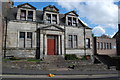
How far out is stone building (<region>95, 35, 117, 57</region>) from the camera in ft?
92.2

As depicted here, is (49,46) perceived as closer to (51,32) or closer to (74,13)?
(51,32)

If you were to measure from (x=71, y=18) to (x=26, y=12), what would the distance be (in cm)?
788

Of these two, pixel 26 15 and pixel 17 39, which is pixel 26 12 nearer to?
pixel 26 15

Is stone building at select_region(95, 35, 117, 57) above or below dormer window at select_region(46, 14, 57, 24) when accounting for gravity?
below

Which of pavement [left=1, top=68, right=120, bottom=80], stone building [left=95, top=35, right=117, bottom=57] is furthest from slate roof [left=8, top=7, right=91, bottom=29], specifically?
pavement [left=1, top=68, right=120, bottom=80]

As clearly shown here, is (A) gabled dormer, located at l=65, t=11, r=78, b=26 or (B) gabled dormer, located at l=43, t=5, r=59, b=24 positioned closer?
(B) gabled dormer, located at l=43, t=5, r=59, b=24

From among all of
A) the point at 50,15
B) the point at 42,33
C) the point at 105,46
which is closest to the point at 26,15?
the point at 42,33

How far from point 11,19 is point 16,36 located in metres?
2.47

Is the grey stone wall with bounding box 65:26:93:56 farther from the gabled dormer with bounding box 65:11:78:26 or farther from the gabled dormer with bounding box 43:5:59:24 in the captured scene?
the gabled dormer with bounding box 43:5:59:24

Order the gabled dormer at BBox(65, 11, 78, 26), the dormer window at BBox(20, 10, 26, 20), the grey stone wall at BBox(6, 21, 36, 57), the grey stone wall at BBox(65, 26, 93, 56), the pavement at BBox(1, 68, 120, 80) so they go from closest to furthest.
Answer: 1. the pavement at BBox(1, 68, 120, 80)
2. the grey stone wall at BBox(6, 21, 36, 57)
3. the dormer window at BBox(20, 10, 26, 20)
4. the grey stone wall at BBox(65, 26, 93, 56)
5. the gabled dormer at BBox(65, 11, 78, 26)

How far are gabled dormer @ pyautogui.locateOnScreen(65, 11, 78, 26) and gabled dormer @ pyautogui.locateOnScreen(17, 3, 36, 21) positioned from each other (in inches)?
231

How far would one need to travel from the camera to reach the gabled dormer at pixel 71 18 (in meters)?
21.2

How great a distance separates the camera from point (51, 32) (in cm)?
1873

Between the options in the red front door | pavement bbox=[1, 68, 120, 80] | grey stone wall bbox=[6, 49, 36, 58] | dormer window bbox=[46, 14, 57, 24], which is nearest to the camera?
pavement bbox=[1, 68, 120, 80]
